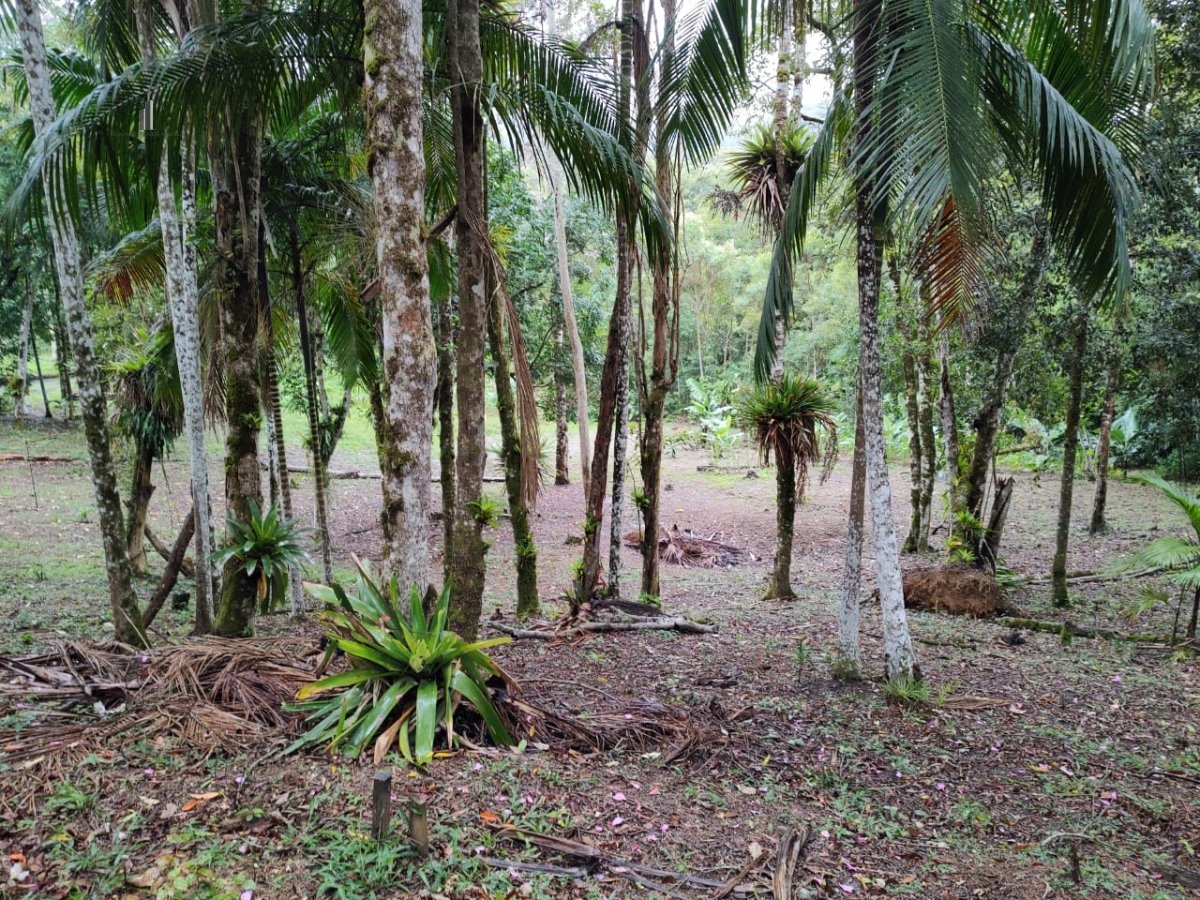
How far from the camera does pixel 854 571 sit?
5562mm

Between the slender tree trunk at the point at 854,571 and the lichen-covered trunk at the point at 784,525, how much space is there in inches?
126

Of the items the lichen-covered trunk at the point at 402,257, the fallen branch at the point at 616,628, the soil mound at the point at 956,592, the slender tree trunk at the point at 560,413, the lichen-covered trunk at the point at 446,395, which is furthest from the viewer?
the slender tree trunk at the point at 560,413

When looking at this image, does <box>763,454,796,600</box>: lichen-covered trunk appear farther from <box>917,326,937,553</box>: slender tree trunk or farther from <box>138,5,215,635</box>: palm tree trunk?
<box>138,5,215,635</box>: palm tree trunk

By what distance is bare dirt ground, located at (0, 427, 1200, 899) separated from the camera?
2.92 meters

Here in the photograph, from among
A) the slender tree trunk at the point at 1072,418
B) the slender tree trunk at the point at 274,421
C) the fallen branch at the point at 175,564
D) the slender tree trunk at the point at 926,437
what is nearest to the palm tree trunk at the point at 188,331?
the fallen branch at the point at 175,564

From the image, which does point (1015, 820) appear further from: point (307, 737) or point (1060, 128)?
point (1060, 128)

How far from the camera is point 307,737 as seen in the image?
12.1ft

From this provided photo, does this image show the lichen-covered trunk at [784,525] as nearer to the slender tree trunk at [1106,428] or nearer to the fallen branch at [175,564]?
Result: the slender tree trunk at [1106,428]

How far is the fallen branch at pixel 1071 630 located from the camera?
7.30 metres

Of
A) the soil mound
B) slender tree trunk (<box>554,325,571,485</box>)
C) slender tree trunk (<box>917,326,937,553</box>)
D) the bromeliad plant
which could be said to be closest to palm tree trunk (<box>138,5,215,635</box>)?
the bromeliad plant

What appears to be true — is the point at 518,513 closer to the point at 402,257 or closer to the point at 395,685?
the point at 395,685

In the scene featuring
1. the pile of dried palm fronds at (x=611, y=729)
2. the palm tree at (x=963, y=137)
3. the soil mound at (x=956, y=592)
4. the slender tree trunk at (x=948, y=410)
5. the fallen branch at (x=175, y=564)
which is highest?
the palm tree at (x=963, y=137)

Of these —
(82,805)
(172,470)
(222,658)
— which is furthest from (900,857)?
(172,470)

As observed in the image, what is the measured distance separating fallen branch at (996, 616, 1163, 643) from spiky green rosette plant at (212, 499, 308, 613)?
297 inches
